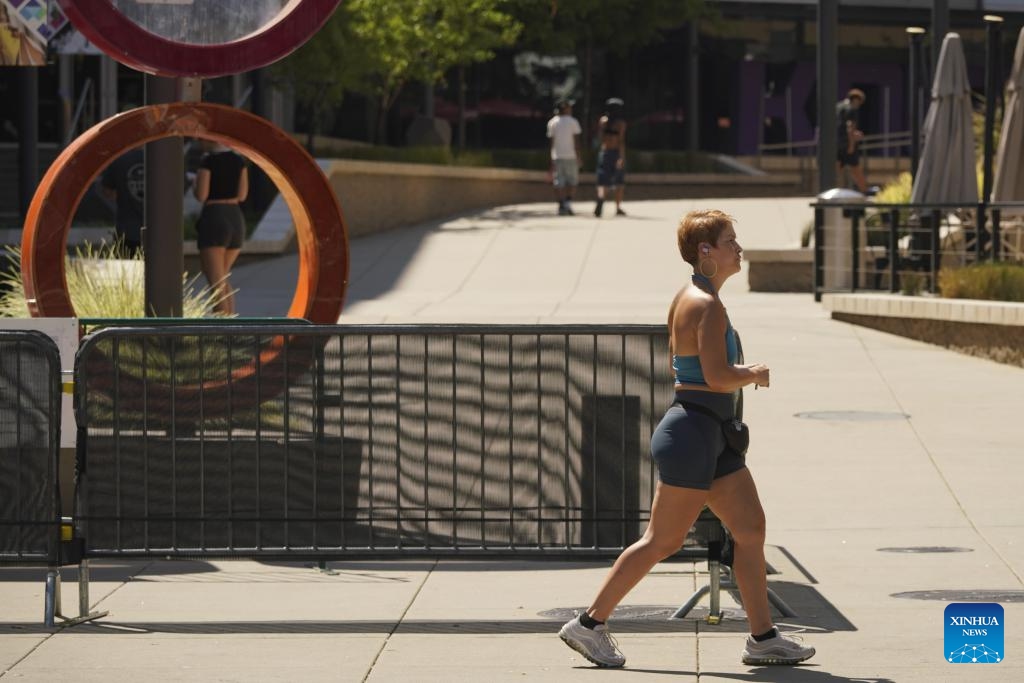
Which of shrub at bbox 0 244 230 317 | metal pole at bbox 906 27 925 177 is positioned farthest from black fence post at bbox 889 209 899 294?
shrub at bbox 0 244 230 317

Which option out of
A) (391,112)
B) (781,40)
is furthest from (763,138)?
(391,112)

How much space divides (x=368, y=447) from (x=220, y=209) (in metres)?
7.62

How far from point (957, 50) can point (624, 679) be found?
1638cm

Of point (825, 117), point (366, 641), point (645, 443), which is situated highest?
point (825, 117)

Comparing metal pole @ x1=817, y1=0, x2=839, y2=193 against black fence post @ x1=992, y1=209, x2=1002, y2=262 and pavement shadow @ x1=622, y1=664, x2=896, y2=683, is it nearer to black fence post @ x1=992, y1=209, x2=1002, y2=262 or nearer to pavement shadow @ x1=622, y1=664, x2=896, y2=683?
black fence post @ x1=992, y1=209, x2=1002, y2=262

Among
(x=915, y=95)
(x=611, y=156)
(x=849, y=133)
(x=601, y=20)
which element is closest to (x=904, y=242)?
(x=915, y=95)

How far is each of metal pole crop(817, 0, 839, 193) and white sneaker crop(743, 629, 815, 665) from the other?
57.2 ft

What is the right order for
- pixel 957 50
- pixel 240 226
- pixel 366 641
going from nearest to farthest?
1. pixel 366 641
2. pixel 240 226
3. pixel 957 50

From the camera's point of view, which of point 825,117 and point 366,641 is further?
point 825,117

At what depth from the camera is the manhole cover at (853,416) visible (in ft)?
45.7

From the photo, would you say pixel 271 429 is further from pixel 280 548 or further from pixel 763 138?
pixel 763 138

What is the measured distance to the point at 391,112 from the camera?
156 feet

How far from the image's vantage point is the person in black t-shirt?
54.8 feet

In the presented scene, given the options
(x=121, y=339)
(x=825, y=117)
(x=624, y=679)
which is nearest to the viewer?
(x=624, y=679)
